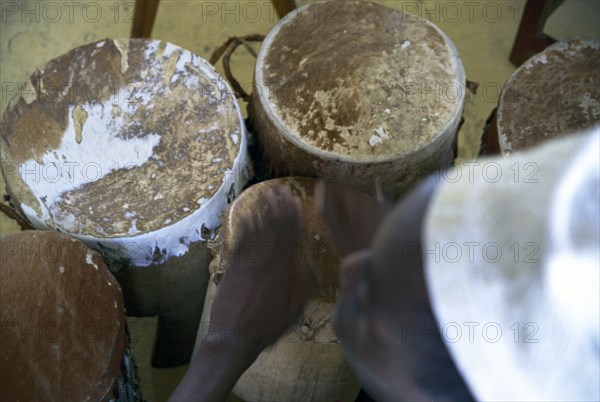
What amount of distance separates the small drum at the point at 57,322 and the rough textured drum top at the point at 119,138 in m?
0.08

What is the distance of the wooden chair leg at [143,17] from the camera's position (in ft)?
7.43

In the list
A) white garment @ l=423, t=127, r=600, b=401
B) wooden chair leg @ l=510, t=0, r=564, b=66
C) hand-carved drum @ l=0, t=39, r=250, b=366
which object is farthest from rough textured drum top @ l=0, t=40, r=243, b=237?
wooden chair leg @ l=510, t=0, r=564, b=66

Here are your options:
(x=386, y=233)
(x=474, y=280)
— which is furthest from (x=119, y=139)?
(x=474, y=280)

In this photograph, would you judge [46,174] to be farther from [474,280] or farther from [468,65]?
[468,65]

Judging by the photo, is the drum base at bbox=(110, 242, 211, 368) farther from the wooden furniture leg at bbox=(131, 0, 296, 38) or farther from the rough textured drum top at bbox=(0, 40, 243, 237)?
the wooden furniture leg at bbox=(131, 0, 296, 38)

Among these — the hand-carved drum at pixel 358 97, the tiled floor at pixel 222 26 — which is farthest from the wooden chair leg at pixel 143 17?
the hand-carved drum at pixel 358 97

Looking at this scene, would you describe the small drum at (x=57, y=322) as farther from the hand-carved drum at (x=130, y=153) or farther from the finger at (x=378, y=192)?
the finger at (x=378, y=192)

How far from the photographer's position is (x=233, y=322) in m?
1.32

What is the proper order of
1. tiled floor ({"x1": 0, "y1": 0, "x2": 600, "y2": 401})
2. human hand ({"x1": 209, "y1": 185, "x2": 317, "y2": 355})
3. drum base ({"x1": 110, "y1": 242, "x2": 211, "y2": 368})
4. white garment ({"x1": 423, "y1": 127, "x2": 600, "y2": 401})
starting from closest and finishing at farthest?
1. white garment ({"x1": 423, "y1": 127, "x2": 600, "y2": 401})
2. human hand ({"x1": 209, "y1": 185, "x2": 317, "y2": 355})
3. drum base ({"x1": 110, "y1": 242, "x2": 211, "y2": 368})
4. tiled floor ({"x1": 0, "y1": 0, "x2": 600, "y2": 401})

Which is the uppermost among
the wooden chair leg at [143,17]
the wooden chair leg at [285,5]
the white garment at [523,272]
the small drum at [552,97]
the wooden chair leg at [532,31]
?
the white garment at [523,272]

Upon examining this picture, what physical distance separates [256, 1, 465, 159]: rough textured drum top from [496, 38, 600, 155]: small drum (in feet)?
0.61

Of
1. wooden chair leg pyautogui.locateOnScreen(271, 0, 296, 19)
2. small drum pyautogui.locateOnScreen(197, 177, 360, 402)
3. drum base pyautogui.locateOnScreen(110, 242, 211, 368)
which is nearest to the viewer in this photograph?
small drum pyautogui.locateOnScreen(197, 177, 360, 402)

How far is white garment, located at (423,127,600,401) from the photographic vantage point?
643mm

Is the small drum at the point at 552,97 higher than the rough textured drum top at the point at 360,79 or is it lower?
lower
